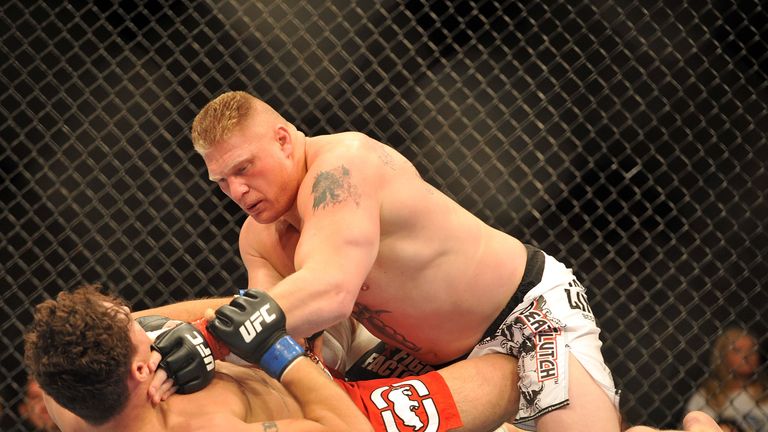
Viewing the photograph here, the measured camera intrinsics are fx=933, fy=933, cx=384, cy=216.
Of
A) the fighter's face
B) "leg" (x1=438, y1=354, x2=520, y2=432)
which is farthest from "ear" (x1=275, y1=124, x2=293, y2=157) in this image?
"leg" (x1=438, y1=354, x2=520, y2=432)

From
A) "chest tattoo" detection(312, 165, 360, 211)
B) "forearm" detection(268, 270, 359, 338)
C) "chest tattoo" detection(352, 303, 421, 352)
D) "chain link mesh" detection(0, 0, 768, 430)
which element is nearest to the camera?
"forearm" detection(268, 270, 359, 338)

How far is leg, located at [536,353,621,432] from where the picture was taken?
6.84 feet

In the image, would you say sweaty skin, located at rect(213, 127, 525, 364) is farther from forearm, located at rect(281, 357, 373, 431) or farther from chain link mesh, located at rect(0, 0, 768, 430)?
chain link mesh, located at rect(0, 0, 768, 430)

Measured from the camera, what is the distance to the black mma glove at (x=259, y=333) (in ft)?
5.60

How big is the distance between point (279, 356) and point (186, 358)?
0.55 ft

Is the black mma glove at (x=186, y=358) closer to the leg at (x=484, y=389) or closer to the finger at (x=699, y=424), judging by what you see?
the leg at (x=484, y=389)

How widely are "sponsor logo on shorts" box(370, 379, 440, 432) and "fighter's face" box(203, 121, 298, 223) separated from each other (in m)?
0.46

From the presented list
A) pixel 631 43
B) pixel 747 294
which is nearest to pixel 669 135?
pixel 631 43

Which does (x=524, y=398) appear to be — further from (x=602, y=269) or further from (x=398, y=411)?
(x=602, y=269)

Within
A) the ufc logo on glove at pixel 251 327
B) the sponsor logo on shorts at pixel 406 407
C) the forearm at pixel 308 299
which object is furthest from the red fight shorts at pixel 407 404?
the ufc logo on glove at pixel 251 327

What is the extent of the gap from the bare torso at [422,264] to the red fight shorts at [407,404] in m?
0.17

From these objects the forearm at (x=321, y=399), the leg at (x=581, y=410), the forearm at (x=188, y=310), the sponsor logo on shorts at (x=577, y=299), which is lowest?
the leg at (x=581, y=410)

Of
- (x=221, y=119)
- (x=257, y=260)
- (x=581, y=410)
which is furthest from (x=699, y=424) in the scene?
(x=221, y=119)

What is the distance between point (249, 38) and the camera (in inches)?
133
